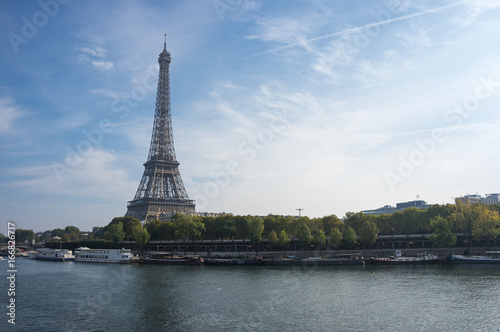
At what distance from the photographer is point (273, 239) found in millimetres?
100188

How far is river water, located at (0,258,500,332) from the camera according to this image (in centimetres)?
3391

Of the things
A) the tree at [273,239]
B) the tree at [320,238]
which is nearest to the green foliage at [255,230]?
the tree at [273,239]

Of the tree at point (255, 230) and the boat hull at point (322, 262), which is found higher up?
the tree at point (255, 230)

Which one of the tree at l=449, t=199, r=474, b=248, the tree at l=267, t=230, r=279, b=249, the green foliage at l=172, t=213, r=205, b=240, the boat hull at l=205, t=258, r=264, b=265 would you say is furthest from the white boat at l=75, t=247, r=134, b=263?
the tree at l=449, t=199, r=474, b=248

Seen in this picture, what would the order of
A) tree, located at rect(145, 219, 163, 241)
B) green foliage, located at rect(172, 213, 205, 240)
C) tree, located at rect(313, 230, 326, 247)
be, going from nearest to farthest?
tree, located at rect(313, 230, 326, 247), green foliage, located at rect(172, 213, 205, 240), tree, located at rect(145, 219, 163, 241)

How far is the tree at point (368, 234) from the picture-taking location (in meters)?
93.8

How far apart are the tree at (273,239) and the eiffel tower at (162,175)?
190 ft

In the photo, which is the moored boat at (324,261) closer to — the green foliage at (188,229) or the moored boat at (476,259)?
the moored boat at (476,259)

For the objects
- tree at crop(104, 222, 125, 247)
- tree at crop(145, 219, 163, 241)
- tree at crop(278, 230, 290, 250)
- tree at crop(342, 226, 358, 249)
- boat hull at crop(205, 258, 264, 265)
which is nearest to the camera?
boat hull at crop(205, 258, 264, 265)

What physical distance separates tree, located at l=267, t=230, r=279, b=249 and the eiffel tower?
58.0m

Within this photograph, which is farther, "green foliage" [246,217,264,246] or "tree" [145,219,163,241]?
"tree" [145,219,163,241]

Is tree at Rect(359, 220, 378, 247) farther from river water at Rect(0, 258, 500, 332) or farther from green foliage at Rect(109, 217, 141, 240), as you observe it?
green foliage at Rect(109, 217, 141, 240)

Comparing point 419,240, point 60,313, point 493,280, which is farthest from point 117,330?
A: point 419,240

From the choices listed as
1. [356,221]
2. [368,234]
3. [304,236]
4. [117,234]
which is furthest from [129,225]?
[368,234]
